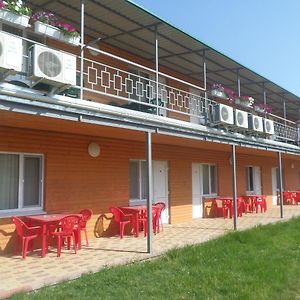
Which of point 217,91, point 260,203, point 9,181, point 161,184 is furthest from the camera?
point 260,203

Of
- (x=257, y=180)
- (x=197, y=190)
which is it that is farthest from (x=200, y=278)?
(x=257, y=180)

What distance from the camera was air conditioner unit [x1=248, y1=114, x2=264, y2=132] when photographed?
1437 centimetres

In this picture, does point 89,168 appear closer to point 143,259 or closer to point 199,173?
point 143,259

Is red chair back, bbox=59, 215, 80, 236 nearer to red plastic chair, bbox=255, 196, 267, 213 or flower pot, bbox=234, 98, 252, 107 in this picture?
flower pot, bbox=234, 98, 252, 107

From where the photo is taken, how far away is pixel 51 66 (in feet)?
22.3

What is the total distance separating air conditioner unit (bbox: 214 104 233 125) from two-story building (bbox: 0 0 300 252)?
0.03m

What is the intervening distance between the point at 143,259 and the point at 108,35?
6829mm

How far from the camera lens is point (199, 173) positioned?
16.0 meters

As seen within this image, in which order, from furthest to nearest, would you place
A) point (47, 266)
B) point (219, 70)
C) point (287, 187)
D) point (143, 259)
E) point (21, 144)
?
point (287, 187) → point (219, 70) → point (21, 144) → point (143, 259) → point (47, 266)

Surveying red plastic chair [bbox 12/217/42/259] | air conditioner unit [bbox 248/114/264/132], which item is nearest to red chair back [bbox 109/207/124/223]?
red plastic chair [bbox 12/217/42/259]

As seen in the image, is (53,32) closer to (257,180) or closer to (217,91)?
(217,91)

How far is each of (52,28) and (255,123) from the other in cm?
924

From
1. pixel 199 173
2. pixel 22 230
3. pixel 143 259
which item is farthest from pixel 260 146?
pixel 22 230

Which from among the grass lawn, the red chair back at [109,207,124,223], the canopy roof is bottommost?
the grass lawn
